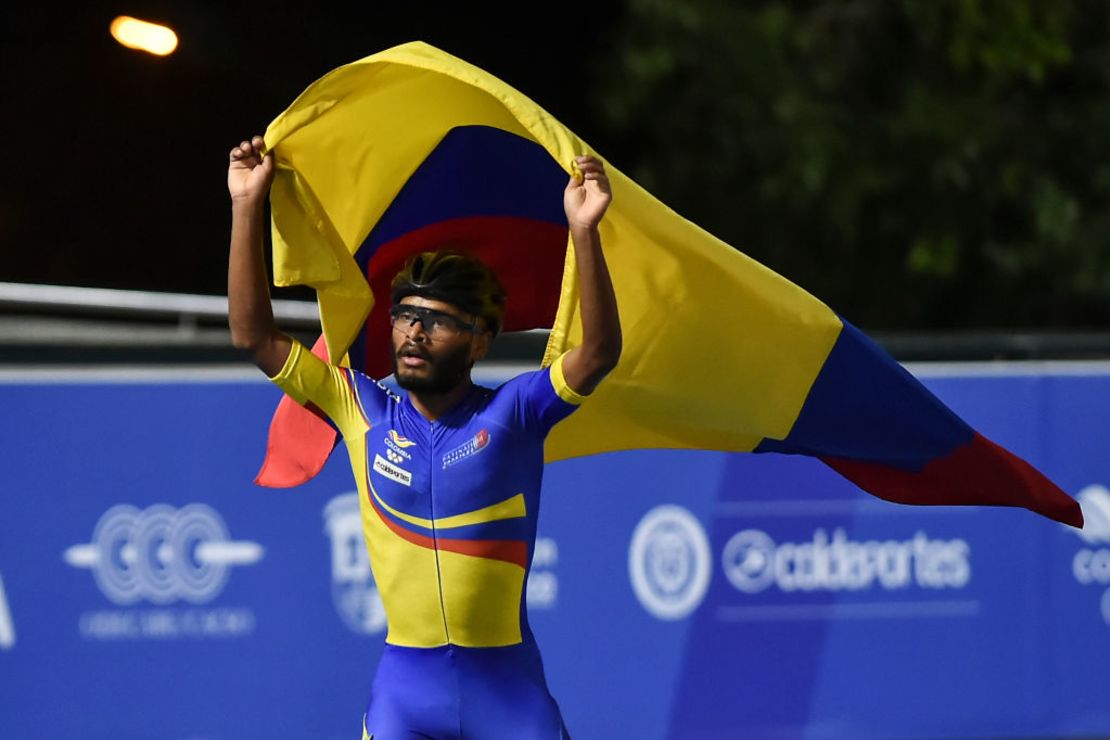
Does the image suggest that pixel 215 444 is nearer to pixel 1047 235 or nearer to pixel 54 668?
pixel 54 668

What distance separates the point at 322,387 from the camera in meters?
4.57

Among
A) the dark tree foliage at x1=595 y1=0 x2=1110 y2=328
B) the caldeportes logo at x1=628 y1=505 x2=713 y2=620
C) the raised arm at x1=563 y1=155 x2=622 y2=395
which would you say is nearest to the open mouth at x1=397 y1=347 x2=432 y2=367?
the raised arm at x1=563 y1=155 x2=622 y2=395

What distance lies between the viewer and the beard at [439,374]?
4441mm

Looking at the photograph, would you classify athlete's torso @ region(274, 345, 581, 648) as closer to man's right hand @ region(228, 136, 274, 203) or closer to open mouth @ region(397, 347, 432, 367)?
open mouth @ region(397, 347, 432, 367)

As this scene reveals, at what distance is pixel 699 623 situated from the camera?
7414 millimetres

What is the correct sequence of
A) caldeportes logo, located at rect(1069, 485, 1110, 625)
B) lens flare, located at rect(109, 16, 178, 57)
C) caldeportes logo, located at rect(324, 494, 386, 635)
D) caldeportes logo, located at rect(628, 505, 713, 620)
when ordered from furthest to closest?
lens flare, located at rect(109, 16, 178, 57), caldeportes logo, located at rect(1069, 485, 1110, 625), caldeportes logo, located at rect(628, 505, 713, 620), caldeportes logo, located at rect(324, 494, 386, 635)

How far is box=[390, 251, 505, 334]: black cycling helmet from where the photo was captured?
4465mm

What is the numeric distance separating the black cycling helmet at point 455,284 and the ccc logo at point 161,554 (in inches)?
116

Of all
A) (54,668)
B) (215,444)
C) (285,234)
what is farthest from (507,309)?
(54,668)

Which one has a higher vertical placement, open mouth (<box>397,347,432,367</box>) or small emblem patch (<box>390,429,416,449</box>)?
open mouth (<box>397,347,432,367</box>)

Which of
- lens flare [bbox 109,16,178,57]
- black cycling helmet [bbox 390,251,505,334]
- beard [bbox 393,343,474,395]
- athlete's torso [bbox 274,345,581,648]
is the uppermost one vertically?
lens flare [bbox 109,16,178,57]

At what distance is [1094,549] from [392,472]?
4.28 m

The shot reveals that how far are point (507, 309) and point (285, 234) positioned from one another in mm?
818

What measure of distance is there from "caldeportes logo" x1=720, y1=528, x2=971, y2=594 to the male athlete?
301cm
